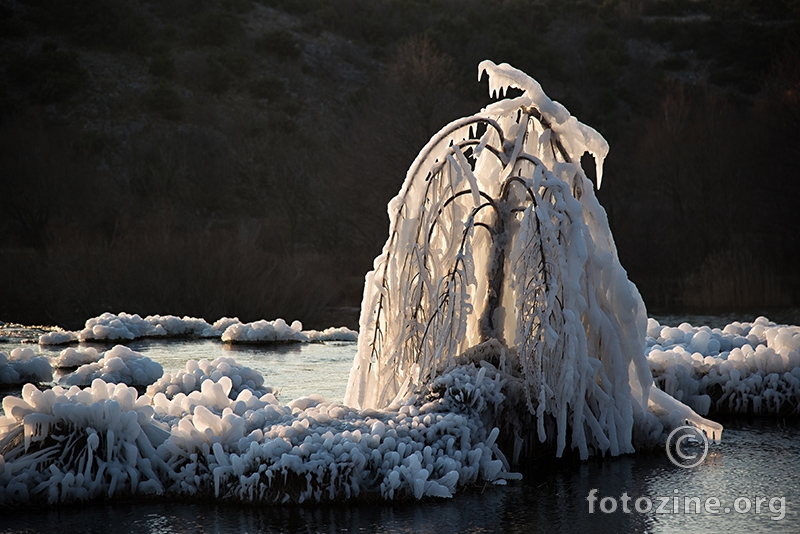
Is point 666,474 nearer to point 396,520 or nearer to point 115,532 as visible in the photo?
point 396,520

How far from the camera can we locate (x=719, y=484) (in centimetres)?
665

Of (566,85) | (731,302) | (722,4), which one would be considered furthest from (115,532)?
(722,4)

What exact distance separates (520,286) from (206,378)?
3.90 m

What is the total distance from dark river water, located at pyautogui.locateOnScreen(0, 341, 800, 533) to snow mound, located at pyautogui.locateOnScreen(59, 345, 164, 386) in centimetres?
472

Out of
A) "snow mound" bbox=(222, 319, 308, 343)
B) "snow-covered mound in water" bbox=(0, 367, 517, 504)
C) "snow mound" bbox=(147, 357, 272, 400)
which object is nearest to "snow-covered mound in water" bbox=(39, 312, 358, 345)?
"snow mound" bbox=(222, 319, 308, 343)

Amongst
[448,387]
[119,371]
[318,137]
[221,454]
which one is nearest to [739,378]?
[448,387]

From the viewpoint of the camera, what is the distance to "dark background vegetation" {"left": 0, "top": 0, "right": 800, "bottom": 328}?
906 inches

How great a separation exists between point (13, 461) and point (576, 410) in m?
3.96

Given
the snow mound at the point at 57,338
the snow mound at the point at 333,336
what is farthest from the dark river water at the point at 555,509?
the snow mound at the point at 57,338

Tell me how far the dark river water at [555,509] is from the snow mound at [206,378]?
10.2ft

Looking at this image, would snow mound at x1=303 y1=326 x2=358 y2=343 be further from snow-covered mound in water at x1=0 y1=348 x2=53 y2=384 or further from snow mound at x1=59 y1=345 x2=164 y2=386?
snow-covered mound in water at x1=0 y1=348 x2=53 y2=384

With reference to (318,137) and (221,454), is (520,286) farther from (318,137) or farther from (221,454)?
(318,137)

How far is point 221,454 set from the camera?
626cm

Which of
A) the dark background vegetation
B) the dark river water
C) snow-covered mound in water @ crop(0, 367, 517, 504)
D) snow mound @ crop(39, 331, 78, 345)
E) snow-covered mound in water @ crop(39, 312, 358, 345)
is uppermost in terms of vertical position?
the dark background vegetation
